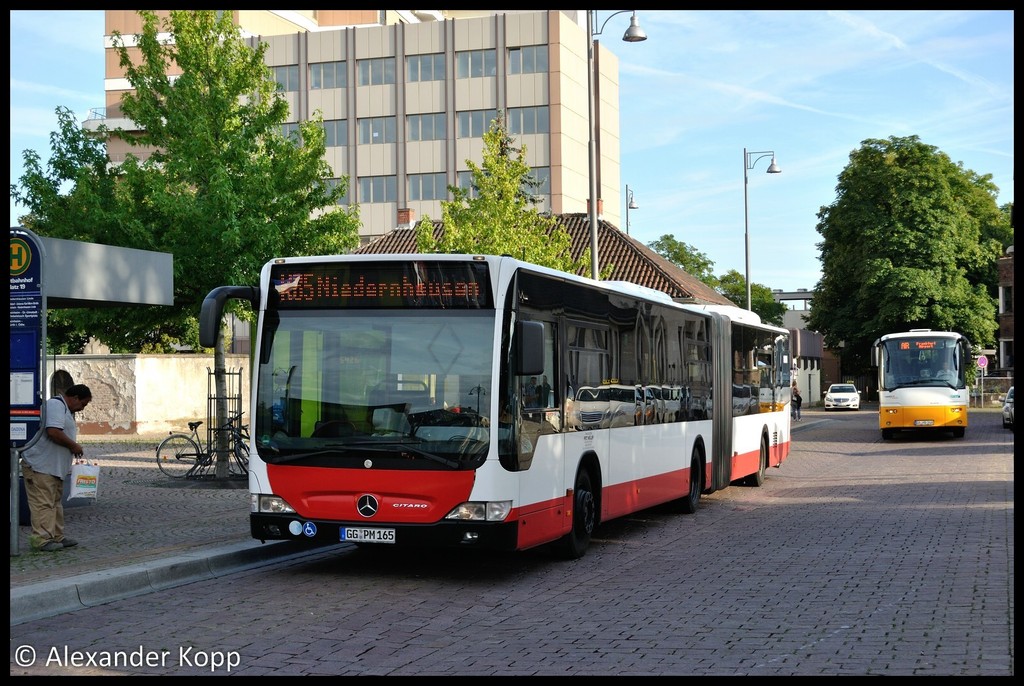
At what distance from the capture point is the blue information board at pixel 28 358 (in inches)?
440

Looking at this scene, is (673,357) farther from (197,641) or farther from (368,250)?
(368,250)

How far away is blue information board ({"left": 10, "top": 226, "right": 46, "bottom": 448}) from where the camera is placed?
11.2m

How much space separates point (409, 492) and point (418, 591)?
798mm

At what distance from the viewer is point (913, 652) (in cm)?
742

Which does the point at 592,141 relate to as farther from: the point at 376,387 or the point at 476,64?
the point at 476,64

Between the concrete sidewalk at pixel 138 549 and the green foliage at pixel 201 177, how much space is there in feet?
14.4

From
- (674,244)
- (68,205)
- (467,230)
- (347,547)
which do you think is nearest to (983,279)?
(674,244)

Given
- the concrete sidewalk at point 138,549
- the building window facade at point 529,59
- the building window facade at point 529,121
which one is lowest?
the concrete sidewalk at point 138,549

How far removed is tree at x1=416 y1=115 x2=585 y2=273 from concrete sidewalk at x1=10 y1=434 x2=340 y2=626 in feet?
40.9

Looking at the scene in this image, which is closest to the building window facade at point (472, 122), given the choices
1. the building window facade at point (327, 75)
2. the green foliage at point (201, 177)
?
the building window facade at point (327, 75)

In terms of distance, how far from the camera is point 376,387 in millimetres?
10312

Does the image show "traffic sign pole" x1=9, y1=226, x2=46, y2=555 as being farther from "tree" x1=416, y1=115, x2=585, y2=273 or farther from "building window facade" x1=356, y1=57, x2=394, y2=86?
"building window facade" x1=356, y1=57, x2=394, y2=86

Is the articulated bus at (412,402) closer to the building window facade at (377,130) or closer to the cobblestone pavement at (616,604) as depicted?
the cobblestone pavement at (616,604)

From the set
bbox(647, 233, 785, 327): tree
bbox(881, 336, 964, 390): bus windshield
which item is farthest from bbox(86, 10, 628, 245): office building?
bbox(881, 336, 964, 390): bus windshield
